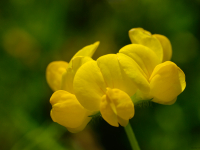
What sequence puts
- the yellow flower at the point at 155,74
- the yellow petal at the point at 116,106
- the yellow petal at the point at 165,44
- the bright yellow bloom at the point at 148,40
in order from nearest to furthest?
the yellow petal at the point at 116,106, the yellow flower at the point at 155,74, the bright yellow bloom at the point at 148,40, the yellow petal at the point at 165,44

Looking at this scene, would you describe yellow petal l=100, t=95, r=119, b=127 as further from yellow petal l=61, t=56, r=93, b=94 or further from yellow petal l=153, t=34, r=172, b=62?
yellow petal l=153, t=34, r=172, b=62

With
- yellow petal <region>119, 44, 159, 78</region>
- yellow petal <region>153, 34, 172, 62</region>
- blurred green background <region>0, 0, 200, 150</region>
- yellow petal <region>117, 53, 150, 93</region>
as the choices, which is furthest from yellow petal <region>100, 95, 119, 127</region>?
blurred green background <region>0, 0, 200, 150</region>

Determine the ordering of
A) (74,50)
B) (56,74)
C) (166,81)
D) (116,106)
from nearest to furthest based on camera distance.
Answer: (116,106)
(166,81)
(56,74)
(74,50)

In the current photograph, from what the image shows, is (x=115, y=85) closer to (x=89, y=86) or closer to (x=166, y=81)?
(x=89, y=86)

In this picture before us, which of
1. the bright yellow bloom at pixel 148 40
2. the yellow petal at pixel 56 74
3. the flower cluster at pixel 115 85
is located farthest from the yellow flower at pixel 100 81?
the yellow petal at pixel 56 74

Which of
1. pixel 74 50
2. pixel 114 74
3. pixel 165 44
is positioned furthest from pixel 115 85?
pixel 74 50

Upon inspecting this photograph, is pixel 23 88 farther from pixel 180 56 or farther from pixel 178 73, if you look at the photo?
pixel 178 73

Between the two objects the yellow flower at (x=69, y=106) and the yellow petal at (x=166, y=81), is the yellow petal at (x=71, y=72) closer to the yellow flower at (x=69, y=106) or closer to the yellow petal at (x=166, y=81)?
the yellow flower at (x=69, y=106)
